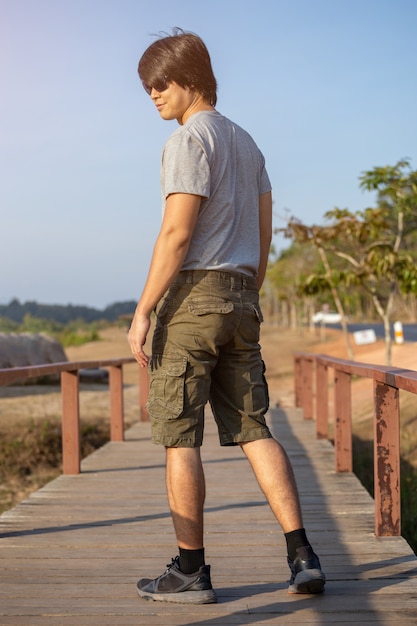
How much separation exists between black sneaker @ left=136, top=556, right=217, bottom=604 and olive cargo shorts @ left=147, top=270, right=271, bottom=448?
456mm

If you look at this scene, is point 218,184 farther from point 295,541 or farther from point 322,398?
point 322,398

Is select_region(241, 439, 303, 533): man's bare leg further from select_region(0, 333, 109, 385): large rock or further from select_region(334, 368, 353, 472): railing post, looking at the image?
select_region(0, 333, 109, 385): large rock

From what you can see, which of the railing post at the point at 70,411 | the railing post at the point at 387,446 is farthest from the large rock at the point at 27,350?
the railing post at the point at 387,446

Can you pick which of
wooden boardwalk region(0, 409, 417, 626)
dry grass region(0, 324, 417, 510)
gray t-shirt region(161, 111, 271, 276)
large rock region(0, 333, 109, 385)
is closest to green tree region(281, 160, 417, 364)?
dry grass region(0, 324, 417, 510)

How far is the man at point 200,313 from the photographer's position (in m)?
2.69

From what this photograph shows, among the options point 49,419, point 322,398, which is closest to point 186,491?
point 322,398

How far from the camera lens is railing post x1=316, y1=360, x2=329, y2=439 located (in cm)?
736

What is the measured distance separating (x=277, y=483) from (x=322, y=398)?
477 centimetres

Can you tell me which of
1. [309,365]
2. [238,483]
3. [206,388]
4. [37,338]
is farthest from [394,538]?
[37,338]

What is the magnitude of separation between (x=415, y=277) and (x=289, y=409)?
6.11 m

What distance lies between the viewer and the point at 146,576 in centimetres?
325

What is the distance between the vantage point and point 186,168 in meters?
2.68

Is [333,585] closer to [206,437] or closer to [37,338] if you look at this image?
[206,437]

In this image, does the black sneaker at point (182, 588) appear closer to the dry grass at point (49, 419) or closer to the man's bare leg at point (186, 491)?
the man's bare leg at point (186, 491)
